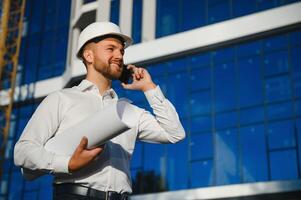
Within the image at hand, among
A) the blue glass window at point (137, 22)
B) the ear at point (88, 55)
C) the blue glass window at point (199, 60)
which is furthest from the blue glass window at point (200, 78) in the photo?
the ear at point (88, 55)

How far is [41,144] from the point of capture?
3393mm

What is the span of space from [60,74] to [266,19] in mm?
12506

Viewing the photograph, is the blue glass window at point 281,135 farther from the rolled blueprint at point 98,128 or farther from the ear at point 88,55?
the rolled blueprint at point 98,128

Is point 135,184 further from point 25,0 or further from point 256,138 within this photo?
point 25,0

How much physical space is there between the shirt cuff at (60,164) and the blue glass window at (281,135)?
1982cm

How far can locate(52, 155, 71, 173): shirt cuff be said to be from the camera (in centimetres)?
322

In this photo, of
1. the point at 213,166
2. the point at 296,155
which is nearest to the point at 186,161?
the point at 213,166

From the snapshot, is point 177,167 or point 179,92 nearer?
point 177,167

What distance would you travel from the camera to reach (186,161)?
24141 millimetres

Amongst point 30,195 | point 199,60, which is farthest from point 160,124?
point 30,195

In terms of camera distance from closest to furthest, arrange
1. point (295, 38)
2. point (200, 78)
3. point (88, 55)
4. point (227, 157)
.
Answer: point (88, 55), point (227, 157), point (295, 38), point (200, 78)

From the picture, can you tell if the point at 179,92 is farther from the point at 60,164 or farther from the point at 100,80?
the point at 60,164

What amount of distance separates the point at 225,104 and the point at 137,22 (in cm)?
676

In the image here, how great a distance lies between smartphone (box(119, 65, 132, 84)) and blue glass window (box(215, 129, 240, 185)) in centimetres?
1933
